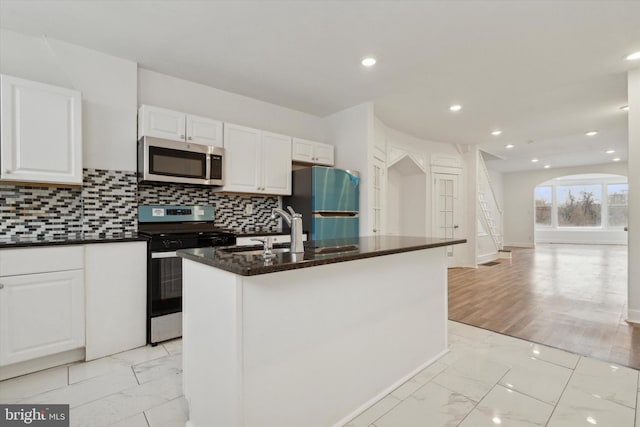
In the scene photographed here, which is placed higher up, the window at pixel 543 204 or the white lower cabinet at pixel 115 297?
the window at pixel 543 204

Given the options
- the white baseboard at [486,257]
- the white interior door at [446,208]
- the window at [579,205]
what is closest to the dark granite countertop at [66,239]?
the white interior door at [446,208]

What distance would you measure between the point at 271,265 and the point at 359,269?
699 mm

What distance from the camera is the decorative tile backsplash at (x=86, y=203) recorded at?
2.53m

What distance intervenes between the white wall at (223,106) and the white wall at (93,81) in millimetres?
214

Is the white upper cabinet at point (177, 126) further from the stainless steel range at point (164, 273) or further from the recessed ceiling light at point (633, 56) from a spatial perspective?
the recessed ceiling light at point (633, 56)

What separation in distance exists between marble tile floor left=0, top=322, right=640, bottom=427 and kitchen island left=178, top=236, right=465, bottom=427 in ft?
0.55

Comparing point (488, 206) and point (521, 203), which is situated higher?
point (521, 203)

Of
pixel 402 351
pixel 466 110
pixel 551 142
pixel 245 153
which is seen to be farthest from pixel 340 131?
pixel 551 142

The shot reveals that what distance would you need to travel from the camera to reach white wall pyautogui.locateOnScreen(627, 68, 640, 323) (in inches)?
126

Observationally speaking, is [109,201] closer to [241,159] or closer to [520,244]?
[241,159]

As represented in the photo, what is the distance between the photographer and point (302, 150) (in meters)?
4.08

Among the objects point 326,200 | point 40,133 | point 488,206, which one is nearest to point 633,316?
point 326,200

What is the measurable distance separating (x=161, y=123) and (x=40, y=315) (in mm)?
1855

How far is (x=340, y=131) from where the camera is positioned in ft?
14.6
